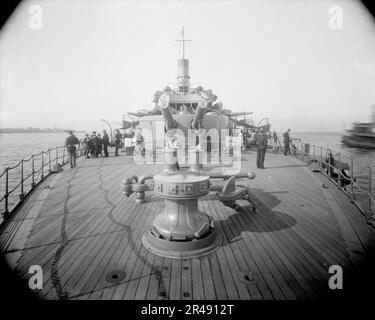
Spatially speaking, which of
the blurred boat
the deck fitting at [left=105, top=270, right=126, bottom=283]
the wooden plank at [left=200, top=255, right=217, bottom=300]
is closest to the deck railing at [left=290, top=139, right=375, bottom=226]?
the wooden plank at [left=200, top=255, right=217, bottom=300]

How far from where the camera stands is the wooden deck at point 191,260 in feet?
8.37

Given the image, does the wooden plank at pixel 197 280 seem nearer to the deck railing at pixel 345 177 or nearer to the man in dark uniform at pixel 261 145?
the deck railing at pixel 345 177

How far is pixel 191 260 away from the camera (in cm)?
307

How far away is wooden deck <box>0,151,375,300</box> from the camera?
2.55 meters

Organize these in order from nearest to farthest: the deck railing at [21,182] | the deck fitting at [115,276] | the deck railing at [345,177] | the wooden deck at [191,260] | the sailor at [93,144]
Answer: the wooden deck at [191,260], the deck fitting at [115,276], the deck railing at [345,177], the deck railing at [21,182], the sailor at [93,144]

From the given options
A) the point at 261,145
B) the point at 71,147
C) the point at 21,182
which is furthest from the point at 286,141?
the point at 21,182

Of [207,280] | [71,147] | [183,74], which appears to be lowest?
[207,280]

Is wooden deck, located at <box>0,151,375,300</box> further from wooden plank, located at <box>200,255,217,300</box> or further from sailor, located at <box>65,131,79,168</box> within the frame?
sailor, located at <box>65,131,79,168</box>

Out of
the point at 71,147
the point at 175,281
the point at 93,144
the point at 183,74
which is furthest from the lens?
the point at 183,74

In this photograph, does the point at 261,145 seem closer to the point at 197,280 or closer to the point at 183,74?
the point at 197,280

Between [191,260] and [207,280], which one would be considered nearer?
[207,280]

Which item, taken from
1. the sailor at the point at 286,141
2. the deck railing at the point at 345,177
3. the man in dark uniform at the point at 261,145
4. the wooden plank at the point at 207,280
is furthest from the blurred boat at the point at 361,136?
the wooden plank at the point at 207,280

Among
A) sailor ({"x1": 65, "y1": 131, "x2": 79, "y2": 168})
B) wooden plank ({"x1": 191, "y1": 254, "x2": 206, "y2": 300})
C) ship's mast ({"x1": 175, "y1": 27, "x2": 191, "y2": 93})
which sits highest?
ship's mast ({"x1": 175, "y1": 27, "x2": 191, "y2": 93})
